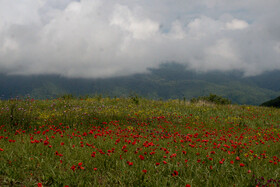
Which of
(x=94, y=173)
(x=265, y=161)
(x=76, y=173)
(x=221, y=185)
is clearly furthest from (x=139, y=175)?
(x=265, y=161)

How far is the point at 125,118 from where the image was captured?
10.6 metres

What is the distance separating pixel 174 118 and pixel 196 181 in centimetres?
788

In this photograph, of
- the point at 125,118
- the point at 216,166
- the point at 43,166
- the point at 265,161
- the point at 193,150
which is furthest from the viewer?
the point at 125,118

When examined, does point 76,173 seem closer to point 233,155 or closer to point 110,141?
point 110,141

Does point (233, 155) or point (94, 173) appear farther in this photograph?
point (233, 155)

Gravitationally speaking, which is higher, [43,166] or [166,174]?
[43,166]

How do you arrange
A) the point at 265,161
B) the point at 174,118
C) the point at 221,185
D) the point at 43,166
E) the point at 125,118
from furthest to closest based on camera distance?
the point at 174,118, the point at 125,118, the point at 265,161, the point at 43,166, the point at 221,185

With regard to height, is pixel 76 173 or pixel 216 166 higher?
pixel 76 173

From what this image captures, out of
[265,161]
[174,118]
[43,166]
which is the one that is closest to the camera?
[43,166]

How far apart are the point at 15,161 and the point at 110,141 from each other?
2440 millimetres

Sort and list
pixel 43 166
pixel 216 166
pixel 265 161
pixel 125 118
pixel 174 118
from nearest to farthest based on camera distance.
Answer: pixel 43 166 < pixel 216 166 < pixel 265 161 < pixel 125 118 < pixel 174 118

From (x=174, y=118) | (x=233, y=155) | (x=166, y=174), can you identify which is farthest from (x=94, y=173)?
(x=174, y=118)

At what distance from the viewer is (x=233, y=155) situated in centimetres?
559

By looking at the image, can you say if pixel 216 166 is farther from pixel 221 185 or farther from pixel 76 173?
pixel 76 173
